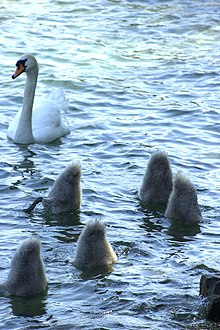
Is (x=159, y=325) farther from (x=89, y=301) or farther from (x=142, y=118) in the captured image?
(x=142, y=118)

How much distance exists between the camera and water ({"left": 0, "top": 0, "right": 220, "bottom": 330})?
29.1ft

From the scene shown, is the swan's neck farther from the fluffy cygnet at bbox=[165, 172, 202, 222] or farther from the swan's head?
the fluffy cygnet at bbox=[165, 172, 202, 222]

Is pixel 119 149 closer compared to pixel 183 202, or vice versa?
pixel 183 202

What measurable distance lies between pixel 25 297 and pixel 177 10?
1348 centimetres

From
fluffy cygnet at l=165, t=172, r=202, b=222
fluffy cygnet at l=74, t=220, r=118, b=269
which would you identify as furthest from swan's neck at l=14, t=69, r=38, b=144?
fluffy cygnet at l=74, t=220, r=118, b=269

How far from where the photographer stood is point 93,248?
948 cm

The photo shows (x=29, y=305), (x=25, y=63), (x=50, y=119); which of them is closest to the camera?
(x=29, y=305)

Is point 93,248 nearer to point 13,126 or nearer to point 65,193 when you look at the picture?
point 65,193

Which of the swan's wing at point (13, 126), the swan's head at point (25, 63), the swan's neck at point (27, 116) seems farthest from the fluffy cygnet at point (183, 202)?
the swan's head at point (25, 63)

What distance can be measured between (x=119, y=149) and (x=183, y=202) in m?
2.68

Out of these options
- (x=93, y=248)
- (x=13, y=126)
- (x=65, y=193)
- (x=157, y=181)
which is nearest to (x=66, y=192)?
(x=65, y=193)

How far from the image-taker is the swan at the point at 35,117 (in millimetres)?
14302

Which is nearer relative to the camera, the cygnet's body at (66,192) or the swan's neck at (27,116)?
the cygnet's body at (66,192)

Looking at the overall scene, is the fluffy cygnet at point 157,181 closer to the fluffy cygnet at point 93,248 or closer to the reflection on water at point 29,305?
the fluffy cygnet at point 93,248
